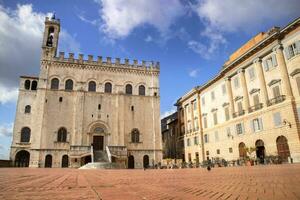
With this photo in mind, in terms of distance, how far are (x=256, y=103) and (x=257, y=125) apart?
2.62m

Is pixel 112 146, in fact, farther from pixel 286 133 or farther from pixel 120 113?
pixel 286 133

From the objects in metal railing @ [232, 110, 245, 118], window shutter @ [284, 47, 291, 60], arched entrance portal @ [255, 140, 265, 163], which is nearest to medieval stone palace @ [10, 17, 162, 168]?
metal railing @ [232, 110, 245, 118]

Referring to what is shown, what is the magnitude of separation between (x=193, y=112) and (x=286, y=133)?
20482 millimetres

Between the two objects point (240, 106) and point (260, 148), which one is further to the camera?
point (240, 106)

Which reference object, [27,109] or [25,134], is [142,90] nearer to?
[27,109]

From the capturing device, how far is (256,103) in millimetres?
27453

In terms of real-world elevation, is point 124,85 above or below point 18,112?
above

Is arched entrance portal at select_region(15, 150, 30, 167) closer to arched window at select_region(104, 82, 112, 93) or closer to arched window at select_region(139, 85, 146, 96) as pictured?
arched window at select_region(104, 82, 112, 93)

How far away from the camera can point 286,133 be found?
2258 centimetres

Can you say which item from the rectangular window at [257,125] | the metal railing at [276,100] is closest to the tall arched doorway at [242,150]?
the rectangular window at [257,125]

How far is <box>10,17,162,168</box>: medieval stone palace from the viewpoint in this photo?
34.0 m

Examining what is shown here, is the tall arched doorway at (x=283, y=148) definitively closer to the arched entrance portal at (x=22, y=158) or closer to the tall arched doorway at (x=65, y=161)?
the tall arched doorway at (x=65, y=161)

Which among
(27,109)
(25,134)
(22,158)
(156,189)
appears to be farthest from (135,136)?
(156,189)

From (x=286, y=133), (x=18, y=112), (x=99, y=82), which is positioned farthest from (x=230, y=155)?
(x=18, y=112)
